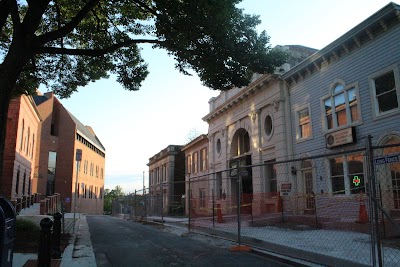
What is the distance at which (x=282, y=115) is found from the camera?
21438 mm

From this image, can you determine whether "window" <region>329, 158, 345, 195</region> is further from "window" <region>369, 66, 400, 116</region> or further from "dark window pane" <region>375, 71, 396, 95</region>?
"dark window pane" <region>375, 71, 396, 95</region>

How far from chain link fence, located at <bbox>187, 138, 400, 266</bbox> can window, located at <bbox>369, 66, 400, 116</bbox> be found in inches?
93.3

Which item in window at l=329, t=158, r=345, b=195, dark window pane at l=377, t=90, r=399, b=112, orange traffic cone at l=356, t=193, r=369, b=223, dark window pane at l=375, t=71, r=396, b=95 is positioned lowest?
orange traffic cone at l=356, t=193, r=369, b=223

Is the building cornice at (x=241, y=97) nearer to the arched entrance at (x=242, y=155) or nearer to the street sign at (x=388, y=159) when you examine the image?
the arched entrance at (x=242, y=155)

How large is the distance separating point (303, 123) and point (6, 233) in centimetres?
1731

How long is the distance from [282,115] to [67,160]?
43.3 m

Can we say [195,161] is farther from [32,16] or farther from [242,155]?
[32,16]

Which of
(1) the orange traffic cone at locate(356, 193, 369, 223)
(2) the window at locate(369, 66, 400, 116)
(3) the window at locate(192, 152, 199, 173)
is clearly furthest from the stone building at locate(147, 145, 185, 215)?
(1) the orange traffic cone at locate(356, 193, 369, 223)

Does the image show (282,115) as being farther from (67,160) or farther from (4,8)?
(67,160)

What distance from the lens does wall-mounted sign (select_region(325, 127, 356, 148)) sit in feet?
53.5

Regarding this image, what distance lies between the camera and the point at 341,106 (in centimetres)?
1741

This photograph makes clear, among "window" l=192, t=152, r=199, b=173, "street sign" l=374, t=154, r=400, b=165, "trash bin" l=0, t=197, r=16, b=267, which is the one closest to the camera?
"trash bin" l=0, t=197, r=16, b=267

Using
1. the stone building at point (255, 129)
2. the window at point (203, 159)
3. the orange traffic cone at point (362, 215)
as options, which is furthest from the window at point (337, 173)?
the window at point (203, 159)

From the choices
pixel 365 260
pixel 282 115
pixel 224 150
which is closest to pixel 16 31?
pixel 365 260
